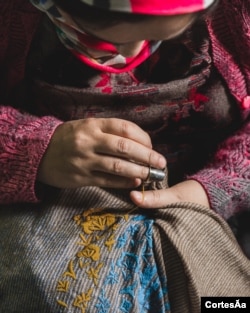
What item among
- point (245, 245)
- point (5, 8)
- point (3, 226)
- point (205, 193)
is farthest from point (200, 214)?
point (5, 8)

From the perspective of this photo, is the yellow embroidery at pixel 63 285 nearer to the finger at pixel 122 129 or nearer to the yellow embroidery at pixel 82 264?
the yellow embroidery at pixel 82 264

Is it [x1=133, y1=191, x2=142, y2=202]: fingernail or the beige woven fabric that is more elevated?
[x1=133, y1=191, x2=142, y2=202]: fingernail

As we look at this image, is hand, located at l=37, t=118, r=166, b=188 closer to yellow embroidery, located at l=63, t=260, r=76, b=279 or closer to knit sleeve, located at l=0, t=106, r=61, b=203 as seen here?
knit sleeve, located at l=0, t=106, r=61, b=203

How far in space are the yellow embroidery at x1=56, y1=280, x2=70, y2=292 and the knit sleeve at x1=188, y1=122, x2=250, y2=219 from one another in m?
0.27

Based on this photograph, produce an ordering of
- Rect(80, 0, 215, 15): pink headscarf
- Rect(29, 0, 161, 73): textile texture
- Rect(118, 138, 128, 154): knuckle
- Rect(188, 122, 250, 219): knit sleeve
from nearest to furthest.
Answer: Rect(80, 0, 215, 15): pink headscarf, Rect(29, 0, 161, 73): textile texture, Rect(118, 138, 128, 154): knuckle, Rect(188, 122, 250, 219): knit sleeve

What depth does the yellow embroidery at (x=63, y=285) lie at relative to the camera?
711 mm

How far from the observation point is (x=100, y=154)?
2.33 feet

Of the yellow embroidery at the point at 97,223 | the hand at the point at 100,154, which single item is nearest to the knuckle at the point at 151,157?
the hand at the point at 100,154

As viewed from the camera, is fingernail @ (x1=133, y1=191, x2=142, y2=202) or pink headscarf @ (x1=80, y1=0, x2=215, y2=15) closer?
pink headscarf @ (x1=80, y1=0, x2=215, y2=15)

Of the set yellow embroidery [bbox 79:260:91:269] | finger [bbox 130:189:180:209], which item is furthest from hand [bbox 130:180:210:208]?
yellow embroidery [bbox 79:260:91:269]

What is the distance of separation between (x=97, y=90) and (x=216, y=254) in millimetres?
318

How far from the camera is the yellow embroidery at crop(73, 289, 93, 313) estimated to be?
27.8 inches

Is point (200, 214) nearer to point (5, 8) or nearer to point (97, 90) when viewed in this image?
point (97, 90)

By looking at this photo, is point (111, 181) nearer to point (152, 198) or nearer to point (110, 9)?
point (152, 198)
